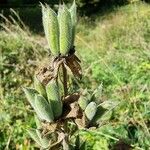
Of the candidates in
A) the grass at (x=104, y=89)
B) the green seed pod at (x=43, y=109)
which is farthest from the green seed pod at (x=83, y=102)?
the grass at (x=104, y=89)

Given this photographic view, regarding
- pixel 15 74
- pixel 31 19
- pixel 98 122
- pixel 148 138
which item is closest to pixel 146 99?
pixel 148 138

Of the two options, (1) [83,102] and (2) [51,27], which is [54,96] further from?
(2) [51,27]

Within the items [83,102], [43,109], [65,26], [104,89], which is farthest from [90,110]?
[104,89]

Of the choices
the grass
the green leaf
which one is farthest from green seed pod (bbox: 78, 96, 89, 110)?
the grass

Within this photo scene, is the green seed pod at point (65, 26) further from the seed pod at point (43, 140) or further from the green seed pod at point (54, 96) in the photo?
the seed pod at point (43, 140)

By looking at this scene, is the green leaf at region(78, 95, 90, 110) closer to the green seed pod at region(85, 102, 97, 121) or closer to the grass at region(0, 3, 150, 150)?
the green seed pod at region(85, 102, 97, 121)

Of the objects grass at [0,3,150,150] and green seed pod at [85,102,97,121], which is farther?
grass at [0,3,150,150]
